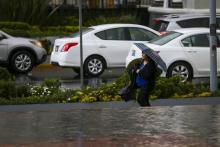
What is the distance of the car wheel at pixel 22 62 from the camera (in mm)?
21561

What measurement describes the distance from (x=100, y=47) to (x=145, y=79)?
8204 millimetres

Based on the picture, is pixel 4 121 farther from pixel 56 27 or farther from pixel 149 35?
pixel 56 27

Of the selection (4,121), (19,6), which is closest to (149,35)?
(19,6)

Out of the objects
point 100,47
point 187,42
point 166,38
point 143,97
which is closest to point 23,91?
point 143,97

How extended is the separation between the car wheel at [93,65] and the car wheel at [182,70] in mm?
3061

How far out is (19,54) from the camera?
21.7 meters

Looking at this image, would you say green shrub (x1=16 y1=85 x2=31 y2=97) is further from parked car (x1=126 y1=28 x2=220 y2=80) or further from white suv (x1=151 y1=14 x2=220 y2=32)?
white suv (x1=151 y1=14 x2=220 y2=32)

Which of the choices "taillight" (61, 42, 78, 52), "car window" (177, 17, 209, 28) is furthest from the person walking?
"car window" (177, 17, 209, 28)

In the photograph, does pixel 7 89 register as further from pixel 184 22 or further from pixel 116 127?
pixel 184 22

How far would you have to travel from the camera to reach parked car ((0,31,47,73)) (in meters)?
21.5

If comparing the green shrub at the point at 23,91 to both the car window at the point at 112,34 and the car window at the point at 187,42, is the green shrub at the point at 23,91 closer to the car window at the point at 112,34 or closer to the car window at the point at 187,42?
the car window at the point at 187,42

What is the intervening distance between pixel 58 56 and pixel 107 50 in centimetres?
138

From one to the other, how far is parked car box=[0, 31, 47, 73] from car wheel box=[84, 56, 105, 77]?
221 centimetres

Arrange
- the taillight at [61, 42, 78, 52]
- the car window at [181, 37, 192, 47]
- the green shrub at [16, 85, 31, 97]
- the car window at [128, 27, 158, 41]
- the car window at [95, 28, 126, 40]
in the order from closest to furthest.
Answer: the green shrub at [16, 85, 31, 97]
the car window at [181, 37, 192, 47]
the taillight at [61, 42, 78, 52]
the car window at [95, 28, 126, 40]
the car window at [128, 27, 158, 41]
